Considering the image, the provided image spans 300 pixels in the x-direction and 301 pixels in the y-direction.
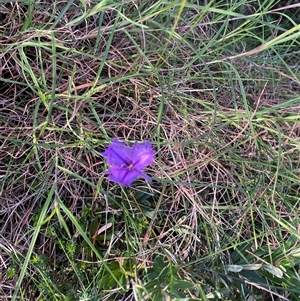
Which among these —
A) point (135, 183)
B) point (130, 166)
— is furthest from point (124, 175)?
point (135, 183)

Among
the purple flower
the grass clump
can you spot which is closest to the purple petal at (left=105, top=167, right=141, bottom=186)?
the purple flower

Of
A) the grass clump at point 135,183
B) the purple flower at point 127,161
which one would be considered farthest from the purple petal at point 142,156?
the grass clump at point 135,183

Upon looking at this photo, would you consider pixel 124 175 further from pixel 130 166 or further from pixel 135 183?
pixel 135 183

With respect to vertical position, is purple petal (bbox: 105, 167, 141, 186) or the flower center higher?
the flower center

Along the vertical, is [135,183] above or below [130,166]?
below

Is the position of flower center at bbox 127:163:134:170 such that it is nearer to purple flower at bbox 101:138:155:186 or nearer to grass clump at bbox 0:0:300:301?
purple flower at bbox 101:138:155:186

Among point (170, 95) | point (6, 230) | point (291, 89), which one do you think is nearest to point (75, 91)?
point (170, 95)

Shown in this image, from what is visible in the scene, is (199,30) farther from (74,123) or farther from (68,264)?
(68,264)
